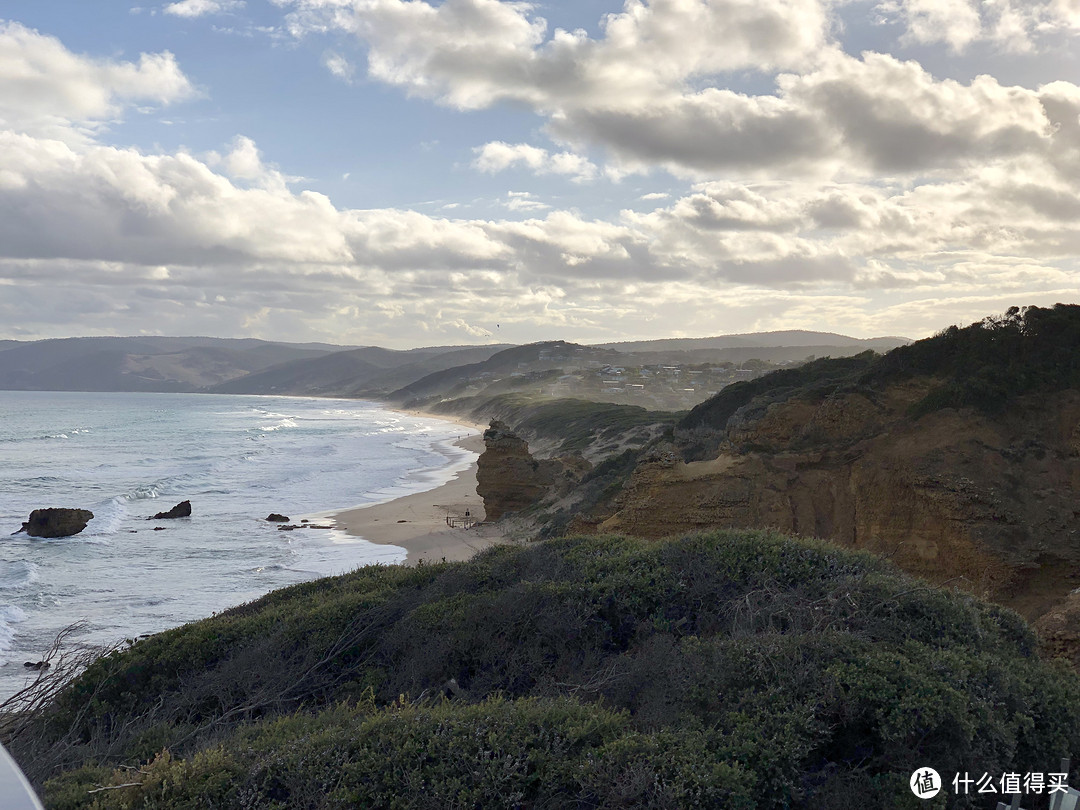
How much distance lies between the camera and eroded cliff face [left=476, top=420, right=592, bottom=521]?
1090 inches

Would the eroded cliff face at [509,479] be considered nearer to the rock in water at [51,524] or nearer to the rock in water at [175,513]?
the rock in water at [175,513]

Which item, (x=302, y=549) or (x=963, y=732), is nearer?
(x=963, y=732)

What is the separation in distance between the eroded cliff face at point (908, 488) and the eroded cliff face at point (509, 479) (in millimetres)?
11420

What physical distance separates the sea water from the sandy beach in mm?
929

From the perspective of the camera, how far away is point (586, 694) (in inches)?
241

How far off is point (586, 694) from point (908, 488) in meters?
8.68

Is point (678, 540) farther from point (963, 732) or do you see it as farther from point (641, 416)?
point (641, 416)

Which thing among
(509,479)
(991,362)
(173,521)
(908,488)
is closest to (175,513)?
(173,521)

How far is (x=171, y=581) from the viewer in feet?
63.5

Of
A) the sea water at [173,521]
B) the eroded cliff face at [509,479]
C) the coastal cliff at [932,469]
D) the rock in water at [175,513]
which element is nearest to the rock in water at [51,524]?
the sea water at [173,521]

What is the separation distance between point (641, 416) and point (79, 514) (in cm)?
3492

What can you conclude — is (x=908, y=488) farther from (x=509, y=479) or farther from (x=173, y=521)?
(x=173, y=521)

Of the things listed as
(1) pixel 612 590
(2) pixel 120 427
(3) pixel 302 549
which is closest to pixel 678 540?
(1) pixel 612 590

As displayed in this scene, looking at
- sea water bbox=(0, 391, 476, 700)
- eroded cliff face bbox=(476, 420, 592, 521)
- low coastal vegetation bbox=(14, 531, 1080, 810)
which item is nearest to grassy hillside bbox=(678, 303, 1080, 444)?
low coastal vegetation bbox=(14, 531, 1080, 810)
